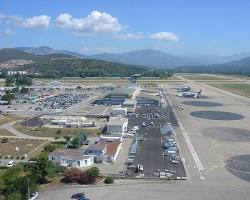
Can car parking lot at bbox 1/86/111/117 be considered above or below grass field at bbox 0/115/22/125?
above

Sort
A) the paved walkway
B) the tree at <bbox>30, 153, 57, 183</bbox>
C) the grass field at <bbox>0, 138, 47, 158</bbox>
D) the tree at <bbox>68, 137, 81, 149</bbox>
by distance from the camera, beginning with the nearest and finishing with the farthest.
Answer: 1. the tree at <bbox>30, 153, 57, 183</bbox>
2. the grass field at <bbox>0, 138, 47, 158</bbox>
3. the tree at <bbox>68, 137, 81, 149</bbox>
4. the paved walkway

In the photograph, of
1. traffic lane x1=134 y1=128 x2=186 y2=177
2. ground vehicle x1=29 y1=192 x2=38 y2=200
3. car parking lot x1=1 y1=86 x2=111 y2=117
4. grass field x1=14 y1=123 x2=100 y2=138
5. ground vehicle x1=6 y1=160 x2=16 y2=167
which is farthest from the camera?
car parking lot x1=1 y1=86 x2=111 y2=117

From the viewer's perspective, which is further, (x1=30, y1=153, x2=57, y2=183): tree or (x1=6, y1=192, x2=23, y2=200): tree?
(x1=30, y1=153, x2=57, y2=183): tree

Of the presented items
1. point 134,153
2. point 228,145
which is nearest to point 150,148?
point 134,153

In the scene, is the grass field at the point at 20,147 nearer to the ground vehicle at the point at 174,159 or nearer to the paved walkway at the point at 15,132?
the paved walkway at the point at 15,132

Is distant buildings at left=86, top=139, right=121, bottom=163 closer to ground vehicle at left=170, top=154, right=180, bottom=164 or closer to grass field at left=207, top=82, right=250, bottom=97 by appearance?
ground vehicle at left=170, top=154, right=180, bottom=164

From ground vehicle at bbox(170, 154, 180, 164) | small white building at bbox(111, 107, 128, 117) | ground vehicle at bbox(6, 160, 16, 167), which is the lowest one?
ground vehicle at bbox(6, 160, 16, 167)

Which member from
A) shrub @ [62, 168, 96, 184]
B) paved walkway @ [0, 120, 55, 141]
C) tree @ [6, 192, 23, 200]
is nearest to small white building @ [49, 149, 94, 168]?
shrub @ [62, 168, 96, 184]

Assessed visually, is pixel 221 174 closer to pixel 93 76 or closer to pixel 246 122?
pixel 246 122
